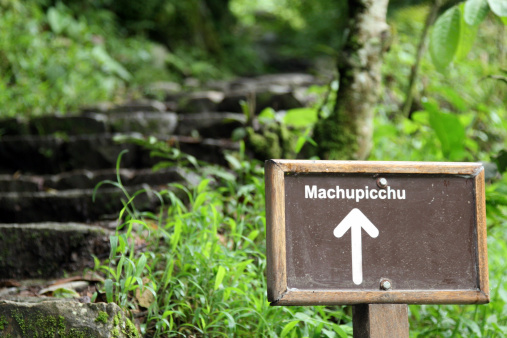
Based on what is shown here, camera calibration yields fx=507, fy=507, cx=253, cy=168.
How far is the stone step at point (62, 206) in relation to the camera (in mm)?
2531

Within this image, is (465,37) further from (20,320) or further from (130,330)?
(20,320)

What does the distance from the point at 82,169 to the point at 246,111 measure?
126cm

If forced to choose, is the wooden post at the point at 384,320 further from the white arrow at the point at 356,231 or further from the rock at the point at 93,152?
the rock at the point at 93,152

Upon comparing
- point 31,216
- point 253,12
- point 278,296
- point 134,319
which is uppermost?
point 253,12

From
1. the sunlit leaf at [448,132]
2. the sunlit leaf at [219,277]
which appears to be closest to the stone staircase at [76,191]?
the sunlit leaf at [219,277]

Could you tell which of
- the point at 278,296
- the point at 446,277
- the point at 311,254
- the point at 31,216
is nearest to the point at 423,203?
the point at 446,277

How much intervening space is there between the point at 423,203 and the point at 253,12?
13.7 m

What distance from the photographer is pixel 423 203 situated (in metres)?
1.35

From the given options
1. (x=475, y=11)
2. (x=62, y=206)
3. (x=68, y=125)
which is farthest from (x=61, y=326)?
(x=68, y=125)

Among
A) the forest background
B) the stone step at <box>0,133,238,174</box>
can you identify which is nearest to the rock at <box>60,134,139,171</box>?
the stone step at <box>0,133,238,174</box>

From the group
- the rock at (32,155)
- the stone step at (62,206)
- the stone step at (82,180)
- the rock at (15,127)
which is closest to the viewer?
the stone step at (62,206)

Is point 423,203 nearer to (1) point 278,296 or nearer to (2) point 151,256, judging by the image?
(1) point 278,296

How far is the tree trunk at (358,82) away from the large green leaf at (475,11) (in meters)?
0.87

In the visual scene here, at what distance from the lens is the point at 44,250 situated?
2.01 metres
